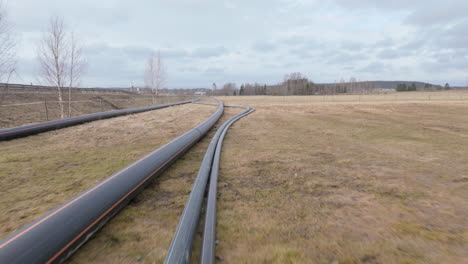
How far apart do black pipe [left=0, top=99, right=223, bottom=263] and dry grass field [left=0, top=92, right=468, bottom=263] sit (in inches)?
6.9

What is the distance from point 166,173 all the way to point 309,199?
2.11 m

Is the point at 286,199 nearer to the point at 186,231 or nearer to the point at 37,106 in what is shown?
the point at 186,231

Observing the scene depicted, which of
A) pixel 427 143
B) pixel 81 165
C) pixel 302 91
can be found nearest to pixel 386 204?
pixel 427 143

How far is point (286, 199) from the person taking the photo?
2611 mm

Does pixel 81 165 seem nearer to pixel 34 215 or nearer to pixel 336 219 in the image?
pixel 34 215

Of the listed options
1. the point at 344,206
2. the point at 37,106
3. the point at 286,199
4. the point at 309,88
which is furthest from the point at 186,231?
the point at 309,88

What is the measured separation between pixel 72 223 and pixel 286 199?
6.82 ft

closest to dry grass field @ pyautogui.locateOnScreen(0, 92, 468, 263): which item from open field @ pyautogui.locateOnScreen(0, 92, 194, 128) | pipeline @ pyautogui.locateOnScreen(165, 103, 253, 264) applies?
pipeline @ pyautogui.locateOnScreen(165, 103, 253, 264)

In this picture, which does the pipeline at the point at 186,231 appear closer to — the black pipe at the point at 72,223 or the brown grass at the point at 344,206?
the brown grass at the point at 344,206

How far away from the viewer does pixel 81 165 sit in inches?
145

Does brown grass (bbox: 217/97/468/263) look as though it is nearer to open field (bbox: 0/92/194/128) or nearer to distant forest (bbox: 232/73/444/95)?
open field (bbox: 0/92/194/128)

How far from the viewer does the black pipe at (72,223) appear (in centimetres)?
133

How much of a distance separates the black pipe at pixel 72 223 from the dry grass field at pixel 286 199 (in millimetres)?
175

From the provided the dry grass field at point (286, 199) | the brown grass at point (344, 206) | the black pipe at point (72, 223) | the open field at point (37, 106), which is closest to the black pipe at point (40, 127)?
the dry grass field at point (286, 199)
